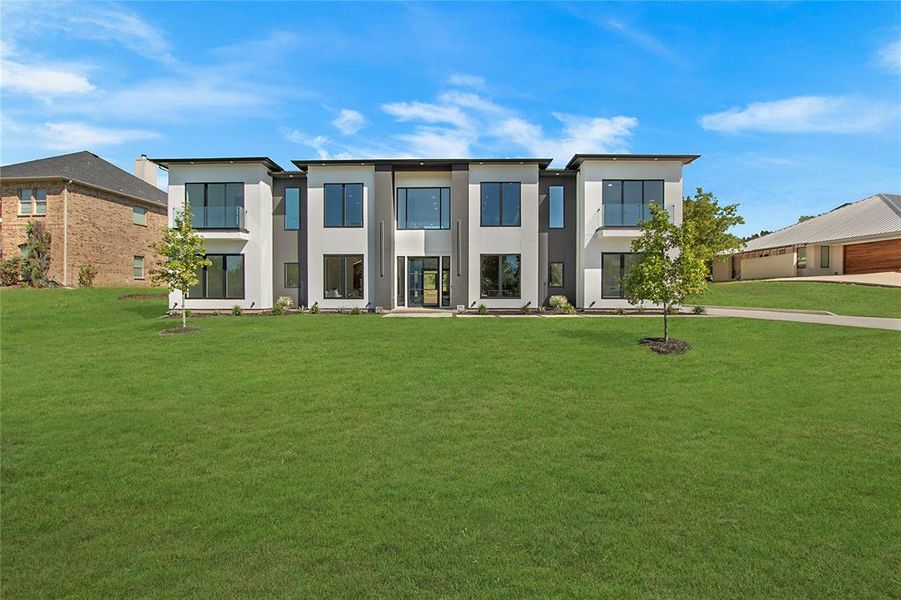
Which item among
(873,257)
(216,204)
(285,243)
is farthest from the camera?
(873,257)

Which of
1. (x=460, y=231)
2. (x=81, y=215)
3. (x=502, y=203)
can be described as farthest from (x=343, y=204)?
(x=81, y=215)

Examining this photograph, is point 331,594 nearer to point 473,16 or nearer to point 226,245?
point 473,16

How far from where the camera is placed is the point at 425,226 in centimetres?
2345

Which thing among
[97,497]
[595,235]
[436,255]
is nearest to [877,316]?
[595,235]

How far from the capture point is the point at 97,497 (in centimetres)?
510

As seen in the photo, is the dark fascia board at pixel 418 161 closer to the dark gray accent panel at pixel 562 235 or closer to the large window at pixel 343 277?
the dark gray accent panel at pixel 562 235

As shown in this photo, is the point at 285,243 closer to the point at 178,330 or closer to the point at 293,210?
the point at 293,210

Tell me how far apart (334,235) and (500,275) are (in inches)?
324

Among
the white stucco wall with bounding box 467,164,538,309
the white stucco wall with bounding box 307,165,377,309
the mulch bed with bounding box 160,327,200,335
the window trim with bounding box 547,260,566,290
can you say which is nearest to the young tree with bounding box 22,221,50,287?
the white stucco wall with bounding box 307,165,377,309

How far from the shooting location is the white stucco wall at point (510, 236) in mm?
22312

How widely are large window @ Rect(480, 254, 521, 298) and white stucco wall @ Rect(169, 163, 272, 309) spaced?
34.8 ft

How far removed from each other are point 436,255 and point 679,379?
1512cm

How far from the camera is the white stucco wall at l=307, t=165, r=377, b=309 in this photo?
22.6 metres

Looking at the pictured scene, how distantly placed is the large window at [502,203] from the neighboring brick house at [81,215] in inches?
830
